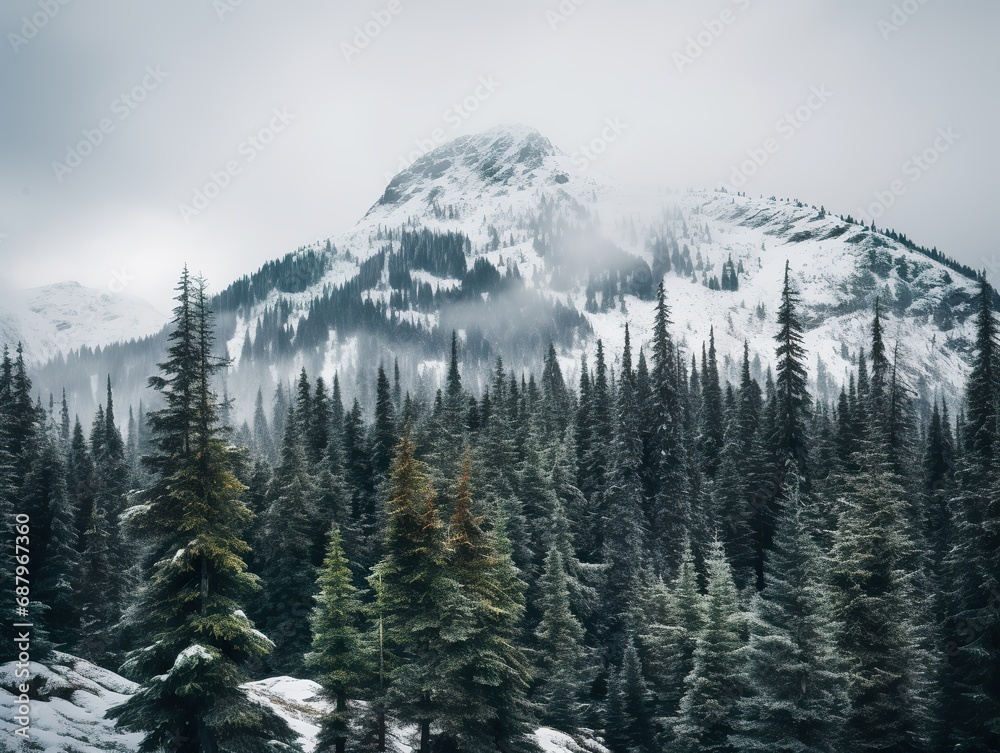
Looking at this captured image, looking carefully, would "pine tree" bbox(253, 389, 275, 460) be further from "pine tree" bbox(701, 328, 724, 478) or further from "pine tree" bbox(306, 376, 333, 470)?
"pine tree" bbox(701, 328, 724, 478)

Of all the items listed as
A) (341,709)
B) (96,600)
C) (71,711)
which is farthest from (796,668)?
(96,600)

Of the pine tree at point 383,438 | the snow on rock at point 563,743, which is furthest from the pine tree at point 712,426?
the snow on rock at point 563,743

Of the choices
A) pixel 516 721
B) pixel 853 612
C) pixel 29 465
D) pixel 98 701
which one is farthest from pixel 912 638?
pixel 29 465

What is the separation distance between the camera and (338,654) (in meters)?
30.9

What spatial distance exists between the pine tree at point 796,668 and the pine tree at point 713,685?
280cm

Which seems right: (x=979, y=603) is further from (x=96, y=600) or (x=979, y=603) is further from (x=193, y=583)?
(x=96, y=600)

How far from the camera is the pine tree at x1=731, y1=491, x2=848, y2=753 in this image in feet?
97.2

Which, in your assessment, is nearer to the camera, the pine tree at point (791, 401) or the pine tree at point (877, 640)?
the pine tree at point (877, 640)

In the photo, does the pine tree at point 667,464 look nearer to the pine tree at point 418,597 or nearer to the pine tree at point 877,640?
the pine tree at point 877,640

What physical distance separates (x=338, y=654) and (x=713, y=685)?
1833cm

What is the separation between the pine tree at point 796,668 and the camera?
97.2ft

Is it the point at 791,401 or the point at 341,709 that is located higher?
the point at 791,401

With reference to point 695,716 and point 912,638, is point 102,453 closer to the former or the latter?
point 695,716

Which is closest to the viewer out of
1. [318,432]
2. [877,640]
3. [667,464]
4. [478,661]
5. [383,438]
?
[478,661]
